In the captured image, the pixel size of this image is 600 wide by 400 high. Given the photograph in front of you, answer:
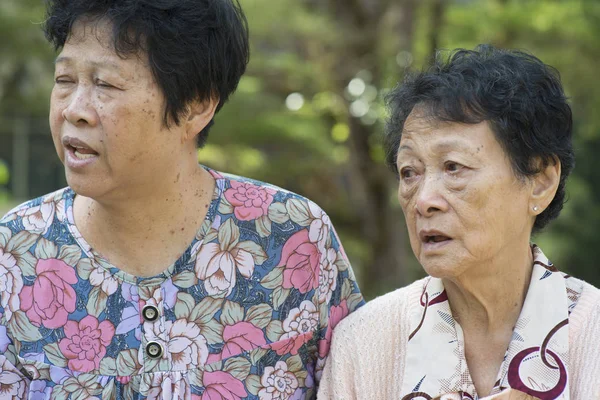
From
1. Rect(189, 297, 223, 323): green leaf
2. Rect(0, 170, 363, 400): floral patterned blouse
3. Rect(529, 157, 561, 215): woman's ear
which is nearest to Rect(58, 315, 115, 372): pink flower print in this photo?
Rect(0, 170, 363, 400): floral patterned blouse

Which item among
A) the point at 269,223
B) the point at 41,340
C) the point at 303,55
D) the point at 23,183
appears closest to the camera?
the point at 41,340

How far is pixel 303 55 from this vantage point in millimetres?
8039

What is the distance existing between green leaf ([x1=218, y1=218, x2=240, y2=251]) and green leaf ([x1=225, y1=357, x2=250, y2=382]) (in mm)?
296

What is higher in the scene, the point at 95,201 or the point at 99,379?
the point at 95,201

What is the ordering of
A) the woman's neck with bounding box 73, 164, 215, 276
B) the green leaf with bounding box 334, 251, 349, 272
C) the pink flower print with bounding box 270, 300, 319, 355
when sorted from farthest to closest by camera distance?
the green leaf with bounding box 334, 251, 349, 272
the pink flower print with bounding box 270, 300, 319, 355
the woman's neck with bounding box 73, 164, 215, 276

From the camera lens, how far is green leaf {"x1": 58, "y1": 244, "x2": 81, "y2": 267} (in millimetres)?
2408

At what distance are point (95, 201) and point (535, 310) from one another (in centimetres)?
116

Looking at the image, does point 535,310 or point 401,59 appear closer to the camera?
point 535,310

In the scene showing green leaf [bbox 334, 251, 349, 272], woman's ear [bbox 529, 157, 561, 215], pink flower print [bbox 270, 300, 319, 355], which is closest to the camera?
woman's ear [bbox 529, 157, 561, 215]

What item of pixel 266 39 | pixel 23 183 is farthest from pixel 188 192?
pixel 23 183

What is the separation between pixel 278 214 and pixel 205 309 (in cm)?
33

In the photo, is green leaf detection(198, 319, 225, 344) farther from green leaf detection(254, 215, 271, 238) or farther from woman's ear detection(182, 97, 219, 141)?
woman's ear detection(182, 97, 219, 141)

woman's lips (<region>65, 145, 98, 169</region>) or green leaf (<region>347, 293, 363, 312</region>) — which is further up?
woman's lips (<region>65, 145, 98, 169</region>)

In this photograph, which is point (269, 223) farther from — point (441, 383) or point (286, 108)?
point (286, 108)
